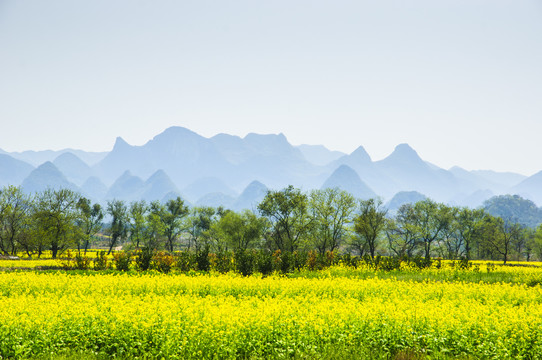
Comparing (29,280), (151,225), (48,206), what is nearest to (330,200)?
(151,225)

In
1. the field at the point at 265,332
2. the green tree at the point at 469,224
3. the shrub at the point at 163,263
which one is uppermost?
the green tree at the point at 469,224

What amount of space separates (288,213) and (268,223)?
9196 mm

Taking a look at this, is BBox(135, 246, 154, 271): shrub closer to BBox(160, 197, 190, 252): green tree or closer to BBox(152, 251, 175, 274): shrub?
BBox(152, 251, 175, 274): shrub

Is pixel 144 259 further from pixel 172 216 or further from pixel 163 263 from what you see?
pixel 172 216

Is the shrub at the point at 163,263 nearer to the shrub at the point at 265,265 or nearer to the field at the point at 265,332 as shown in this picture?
the shrub at the point at 265,265

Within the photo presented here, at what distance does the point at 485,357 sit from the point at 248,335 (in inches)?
249

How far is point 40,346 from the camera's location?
32.2ft

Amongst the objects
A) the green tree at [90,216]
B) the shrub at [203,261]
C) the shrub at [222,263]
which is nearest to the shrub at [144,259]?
the shrub at [203,261]

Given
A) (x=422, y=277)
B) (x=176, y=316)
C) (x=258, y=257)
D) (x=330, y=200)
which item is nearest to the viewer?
(x=176, y=316)

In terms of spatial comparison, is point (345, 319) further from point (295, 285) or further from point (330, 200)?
point (330, 200)

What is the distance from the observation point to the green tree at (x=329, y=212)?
71.2 m

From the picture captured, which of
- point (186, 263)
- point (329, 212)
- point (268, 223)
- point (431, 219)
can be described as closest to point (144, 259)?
point (186, 263)

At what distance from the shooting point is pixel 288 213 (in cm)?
6462

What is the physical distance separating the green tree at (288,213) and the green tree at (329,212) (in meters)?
3.23
